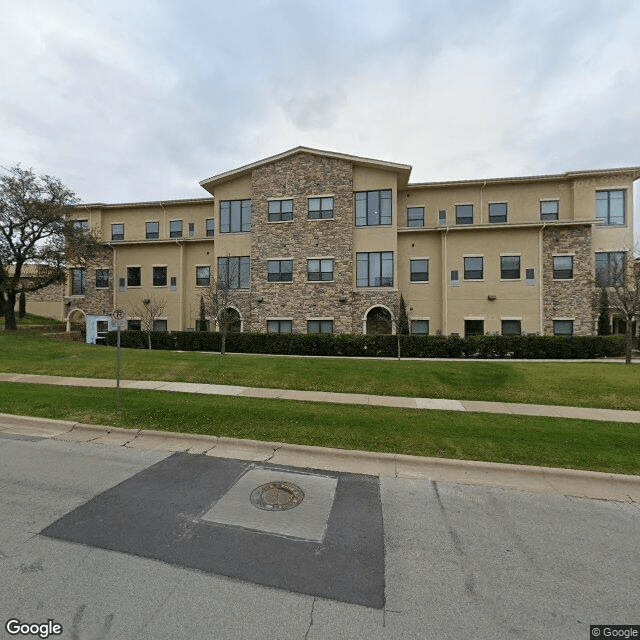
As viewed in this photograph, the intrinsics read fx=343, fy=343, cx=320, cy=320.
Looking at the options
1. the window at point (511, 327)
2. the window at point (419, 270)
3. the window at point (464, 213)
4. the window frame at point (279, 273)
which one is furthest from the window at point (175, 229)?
the window at point (511, 327)

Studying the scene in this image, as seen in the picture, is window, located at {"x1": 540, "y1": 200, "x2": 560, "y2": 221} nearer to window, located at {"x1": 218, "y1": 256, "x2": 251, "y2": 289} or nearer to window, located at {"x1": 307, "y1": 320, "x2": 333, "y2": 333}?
window, located at {"x1": 307, "y1": 320, "x2": 333, "y2": 333}

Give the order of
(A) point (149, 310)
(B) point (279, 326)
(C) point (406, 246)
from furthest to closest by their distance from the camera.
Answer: (A) point (149, 310) → (C) point (406, 246) → (B) point (279, 326)

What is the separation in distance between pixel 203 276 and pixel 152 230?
23.6ft

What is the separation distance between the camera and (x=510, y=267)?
23422 millimetres

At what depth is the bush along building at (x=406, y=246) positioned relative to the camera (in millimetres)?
23156

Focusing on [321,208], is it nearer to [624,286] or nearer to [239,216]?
[239,216]

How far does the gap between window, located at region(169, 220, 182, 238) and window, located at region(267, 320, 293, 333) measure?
12.1 metres

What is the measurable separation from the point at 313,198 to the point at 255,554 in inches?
922

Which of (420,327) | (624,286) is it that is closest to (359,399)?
(420,327)

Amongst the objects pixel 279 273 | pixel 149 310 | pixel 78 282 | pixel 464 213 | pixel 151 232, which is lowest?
pixel 149 310

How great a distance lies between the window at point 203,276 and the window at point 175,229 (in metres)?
4.37

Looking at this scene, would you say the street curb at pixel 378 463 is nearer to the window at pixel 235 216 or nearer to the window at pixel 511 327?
the window at pixel 511 327

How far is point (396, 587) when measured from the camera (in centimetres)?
303

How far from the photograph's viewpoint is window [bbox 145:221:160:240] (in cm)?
2948
